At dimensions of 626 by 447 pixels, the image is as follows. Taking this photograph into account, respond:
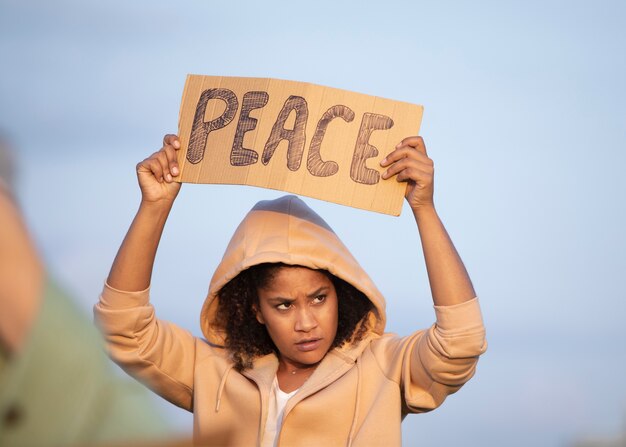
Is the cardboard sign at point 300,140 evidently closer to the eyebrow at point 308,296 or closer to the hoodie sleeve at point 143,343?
the eyebrow at point 308,296

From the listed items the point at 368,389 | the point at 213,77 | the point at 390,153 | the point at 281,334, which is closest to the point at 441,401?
the point at 368,389

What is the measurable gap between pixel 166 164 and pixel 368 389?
0.73 meters

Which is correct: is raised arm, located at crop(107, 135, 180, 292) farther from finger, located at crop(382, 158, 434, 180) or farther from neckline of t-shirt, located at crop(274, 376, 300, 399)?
finger, located at crop(382, 158, 434, 180)

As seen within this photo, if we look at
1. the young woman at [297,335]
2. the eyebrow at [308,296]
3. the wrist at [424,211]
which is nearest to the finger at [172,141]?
the young woman at [297,335]

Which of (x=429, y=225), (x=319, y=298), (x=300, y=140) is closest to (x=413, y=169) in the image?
(x=429, y=225)

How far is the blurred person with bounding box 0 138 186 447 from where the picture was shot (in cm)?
67

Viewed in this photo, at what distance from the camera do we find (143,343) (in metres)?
2.44

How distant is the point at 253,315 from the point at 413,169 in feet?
2.09

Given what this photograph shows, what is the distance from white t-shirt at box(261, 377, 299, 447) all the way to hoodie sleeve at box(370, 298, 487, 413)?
10.2 inches

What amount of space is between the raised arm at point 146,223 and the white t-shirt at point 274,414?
1.36ft

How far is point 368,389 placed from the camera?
7.90ft

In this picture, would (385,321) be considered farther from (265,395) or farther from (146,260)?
(146,260)

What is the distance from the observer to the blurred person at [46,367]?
0.67m

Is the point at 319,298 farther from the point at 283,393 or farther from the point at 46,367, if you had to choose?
the point at 46,367
